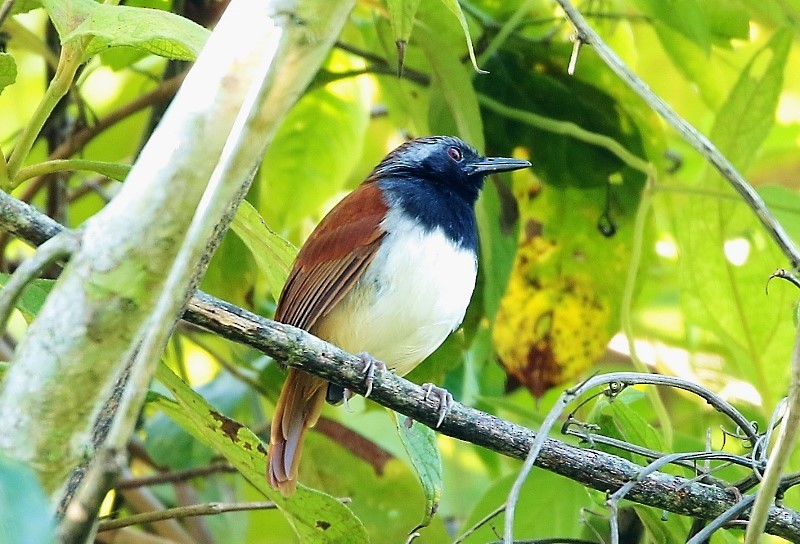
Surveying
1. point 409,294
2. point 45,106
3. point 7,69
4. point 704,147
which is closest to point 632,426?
point 704,147

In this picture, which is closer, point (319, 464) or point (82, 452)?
point (82, 452)

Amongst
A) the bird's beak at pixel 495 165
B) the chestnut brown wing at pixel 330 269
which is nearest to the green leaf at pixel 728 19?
the bird's beak at pixel 495 165

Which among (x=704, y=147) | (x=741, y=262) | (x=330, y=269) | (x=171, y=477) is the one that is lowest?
(x=171, y=477)

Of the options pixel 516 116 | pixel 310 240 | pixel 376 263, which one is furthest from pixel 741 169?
pixel 310 240

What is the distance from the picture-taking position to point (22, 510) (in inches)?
31.9

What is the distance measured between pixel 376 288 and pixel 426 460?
0.89 metres

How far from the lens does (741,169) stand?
2986 mm

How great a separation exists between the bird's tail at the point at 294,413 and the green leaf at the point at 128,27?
1287mm

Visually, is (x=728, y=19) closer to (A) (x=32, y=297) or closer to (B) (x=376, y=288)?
(B) (x=376, y=288)

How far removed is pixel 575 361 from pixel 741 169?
78 centimetres

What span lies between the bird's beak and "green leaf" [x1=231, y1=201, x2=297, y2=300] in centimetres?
116

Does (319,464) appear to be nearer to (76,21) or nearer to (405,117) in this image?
(405,117)

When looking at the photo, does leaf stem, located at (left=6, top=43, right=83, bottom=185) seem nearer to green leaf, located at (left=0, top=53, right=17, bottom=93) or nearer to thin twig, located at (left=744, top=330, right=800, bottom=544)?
green leaf, located at (left=0, top=53, right=17, bottom=93)

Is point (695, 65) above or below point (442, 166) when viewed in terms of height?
above
